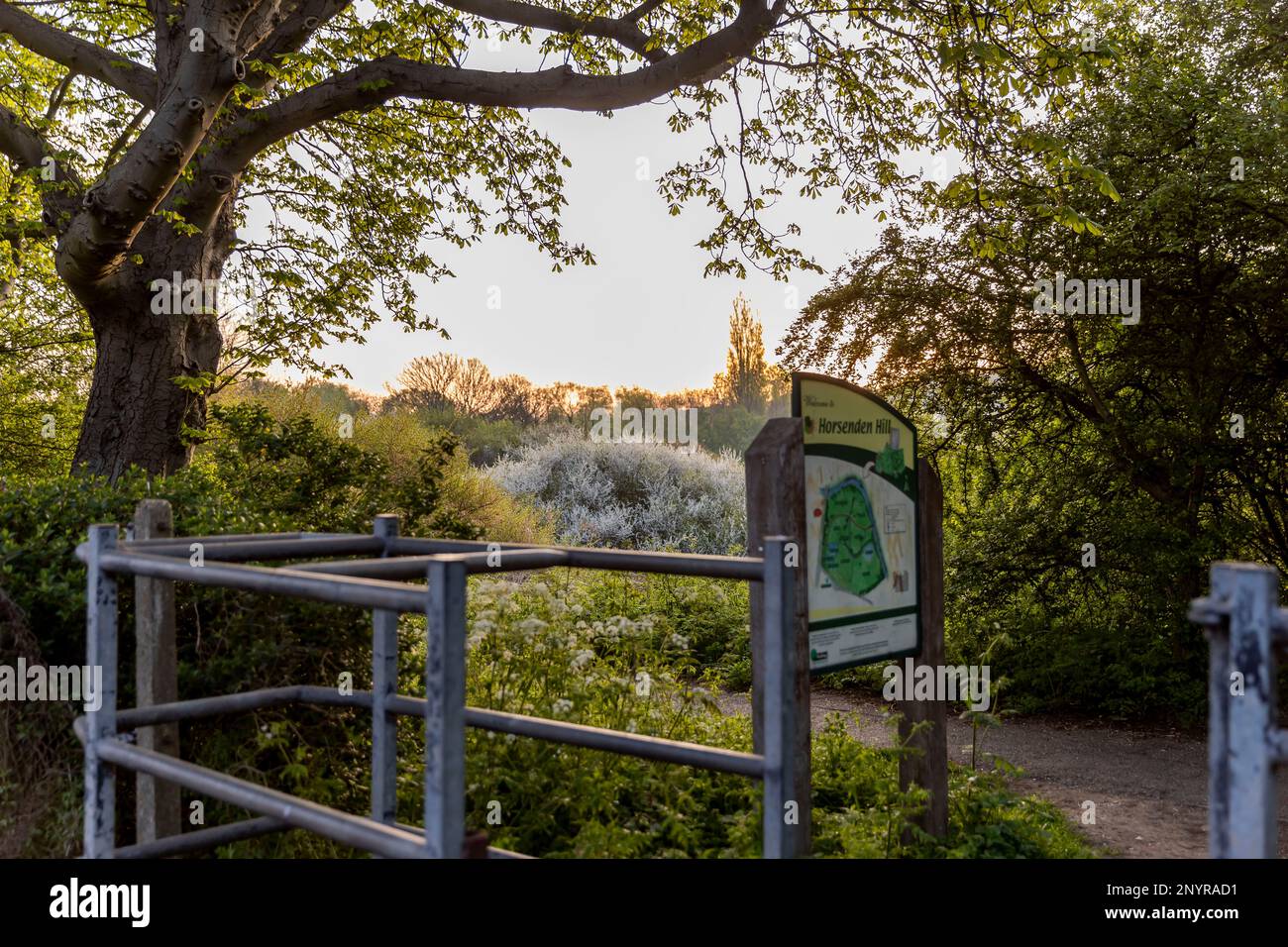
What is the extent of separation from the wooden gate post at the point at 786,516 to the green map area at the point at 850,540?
0.27 m

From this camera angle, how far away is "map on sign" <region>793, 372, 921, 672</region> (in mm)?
4418

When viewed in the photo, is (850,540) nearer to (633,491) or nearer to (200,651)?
(200,651)

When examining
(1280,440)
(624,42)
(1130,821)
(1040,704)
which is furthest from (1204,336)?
(624,42)

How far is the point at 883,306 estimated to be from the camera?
9773mm

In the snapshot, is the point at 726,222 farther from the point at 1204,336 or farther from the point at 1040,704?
the point at 1040,704

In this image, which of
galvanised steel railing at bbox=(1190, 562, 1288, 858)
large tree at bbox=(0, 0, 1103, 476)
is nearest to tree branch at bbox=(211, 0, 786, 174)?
large tree at bbox=(0, 0, 1103, 476)

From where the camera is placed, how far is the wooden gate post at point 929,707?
16.1ft

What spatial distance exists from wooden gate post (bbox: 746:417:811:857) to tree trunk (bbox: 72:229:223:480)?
622cm

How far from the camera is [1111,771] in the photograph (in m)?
7.14

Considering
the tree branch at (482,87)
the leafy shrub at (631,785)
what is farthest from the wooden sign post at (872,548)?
the tree branch at (482,87)

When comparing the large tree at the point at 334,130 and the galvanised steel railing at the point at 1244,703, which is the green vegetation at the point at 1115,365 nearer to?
the large tree at the point at 334,130

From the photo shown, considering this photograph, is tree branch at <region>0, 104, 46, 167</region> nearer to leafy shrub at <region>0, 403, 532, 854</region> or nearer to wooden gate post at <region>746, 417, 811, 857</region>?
leafy shrub at <region>0, 403, 532, 854</region>

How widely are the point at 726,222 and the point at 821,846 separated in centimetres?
756

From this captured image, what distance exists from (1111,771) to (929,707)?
10.5 feet
